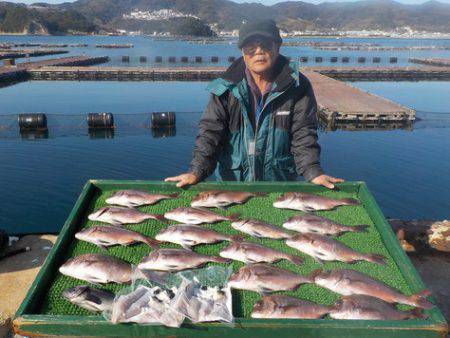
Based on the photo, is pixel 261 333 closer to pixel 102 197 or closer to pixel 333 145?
pixel 102 197

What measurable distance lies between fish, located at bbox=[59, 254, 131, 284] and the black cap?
101 inches

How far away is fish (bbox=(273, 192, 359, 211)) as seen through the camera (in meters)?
3.83

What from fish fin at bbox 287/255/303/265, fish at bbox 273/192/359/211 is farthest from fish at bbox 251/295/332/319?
fish at bbox 273/192/359/211

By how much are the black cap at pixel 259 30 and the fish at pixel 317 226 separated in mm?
1924

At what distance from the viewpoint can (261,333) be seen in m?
2.23

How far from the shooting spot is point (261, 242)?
3.31 metres

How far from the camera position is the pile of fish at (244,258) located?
2457 millimetres

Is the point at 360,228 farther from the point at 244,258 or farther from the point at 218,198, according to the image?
the point at 218,198

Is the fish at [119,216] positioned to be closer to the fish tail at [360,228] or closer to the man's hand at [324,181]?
the man's hand at [324,181]

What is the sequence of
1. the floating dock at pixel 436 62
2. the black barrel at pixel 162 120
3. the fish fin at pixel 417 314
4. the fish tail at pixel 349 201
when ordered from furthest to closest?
the floating dock at pixel 436 62, the black barrel at pixel 162 120, the fish tail at pixel 349 201, the fish fin at pixel 417 314

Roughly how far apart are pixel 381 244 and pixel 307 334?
145cm

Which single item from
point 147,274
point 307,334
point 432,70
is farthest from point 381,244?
point 432,70

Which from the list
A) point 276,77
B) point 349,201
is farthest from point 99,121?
point 349,201

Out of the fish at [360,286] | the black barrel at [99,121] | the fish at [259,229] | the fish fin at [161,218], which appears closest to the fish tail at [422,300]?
the fish at [360,286]
